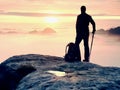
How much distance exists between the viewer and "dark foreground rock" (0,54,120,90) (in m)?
17.1

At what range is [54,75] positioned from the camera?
791 inches

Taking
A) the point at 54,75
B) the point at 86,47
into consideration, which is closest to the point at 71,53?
the point at 86,47

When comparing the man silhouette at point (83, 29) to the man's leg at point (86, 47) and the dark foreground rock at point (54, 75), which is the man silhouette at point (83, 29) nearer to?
the man's leg at point (86, 47)

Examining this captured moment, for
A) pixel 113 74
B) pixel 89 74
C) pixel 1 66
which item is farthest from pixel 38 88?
pixel 1 66

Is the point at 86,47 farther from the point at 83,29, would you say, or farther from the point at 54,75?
the point at 54,75

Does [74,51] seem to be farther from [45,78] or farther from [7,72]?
[45,78]

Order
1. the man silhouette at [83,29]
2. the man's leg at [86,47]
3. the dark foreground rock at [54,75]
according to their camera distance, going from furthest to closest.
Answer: the man's leg at [86,47], the man silhouette at [83,29], the dark foreground rock at [54,75]

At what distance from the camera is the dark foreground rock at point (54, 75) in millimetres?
17062

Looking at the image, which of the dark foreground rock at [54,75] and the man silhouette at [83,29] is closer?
the dark foreground rock at [54,75]

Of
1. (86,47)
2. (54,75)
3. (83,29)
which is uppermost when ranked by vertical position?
(83,29)

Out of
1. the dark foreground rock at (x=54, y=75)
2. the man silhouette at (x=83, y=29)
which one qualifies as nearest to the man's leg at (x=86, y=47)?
the man silhouette at (x=83, y=29)

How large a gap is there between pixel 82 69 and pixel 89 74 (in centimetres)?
236

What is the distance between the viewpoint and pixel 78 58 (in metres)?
26.8

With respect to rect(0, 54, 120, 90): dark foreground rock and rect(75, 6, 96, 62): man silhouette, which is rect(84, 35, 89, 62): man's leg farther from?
rect(0, 54, 120, 90): dark foreground rock
